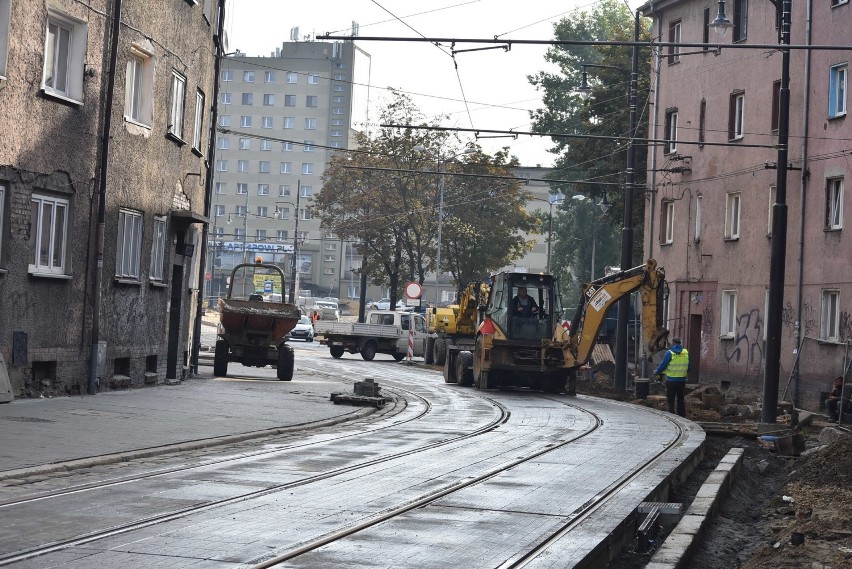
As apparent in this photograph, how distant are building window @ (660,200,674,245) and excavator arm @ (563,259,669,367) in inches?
502

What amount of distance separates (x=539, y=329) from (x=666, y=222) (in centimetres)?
1287

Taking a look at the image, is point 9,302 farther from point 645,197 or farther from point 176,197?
point 645,197

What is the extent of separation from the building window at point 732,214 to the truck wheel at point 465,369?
901cm

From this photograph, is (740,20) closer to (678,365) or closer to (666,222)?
(666,222)

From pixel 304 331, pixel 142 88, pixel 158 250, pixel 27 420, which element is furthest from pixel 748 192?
pixel 304 331

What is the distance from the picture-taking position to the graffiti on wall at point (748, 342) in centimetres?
3566

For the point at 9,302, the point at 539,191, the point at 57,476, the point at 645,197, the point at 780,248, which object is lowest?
the point at 57,476

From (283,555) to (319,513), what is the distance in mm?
1932

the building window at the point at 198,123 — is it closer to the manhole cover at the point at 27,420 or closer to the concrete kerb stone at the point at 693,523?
the manhole cover at the point at 27,420

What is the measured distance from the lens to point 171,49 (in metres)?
25.3

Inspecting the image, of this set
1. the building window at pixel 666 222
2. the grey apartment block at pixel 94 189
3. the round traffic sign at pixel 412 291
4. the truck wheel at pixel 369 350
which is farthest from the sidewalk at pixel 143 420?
the round traffic sign at pixel 412 291

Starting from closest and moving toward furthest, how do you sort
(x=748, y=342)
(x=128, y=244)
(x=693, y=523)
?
(x=693, y=523) < (x=128, y=244) < (x=748, y=342)

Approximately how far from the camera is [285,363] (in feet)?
102

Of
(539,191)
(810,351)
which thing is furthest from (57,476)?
(539,191)
